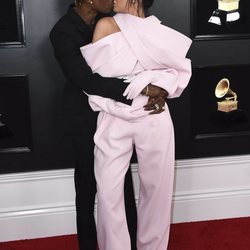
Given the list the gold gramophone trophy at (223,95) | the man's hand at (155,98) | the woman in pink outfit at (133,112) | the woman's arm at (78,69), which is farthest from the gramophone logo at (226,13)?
the woman's arm at (78,69)

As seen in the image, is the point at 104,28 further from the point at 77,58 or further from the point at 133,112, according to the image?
the point at 133,112

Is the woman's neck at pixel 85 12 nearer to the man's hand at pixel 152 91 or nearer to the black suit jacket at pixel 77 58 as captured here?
the black suit jacket at pixel 77 58

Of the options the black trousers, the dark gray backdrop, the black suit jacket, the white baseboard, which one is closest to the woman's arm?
the black suit jacket

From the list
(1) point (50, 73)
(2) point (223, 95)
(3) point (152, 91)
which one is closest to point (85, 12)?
(3) point (152, 91)

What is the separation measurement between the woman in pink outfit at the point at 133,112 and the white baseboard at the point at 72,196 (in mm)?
550

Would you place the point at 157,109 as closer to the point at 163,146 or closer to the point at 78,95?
the point at 163,146

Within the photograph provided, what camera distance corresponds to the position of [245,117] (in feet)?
7.82

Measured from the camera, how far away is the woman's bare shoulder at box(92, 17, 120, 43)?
1622mm

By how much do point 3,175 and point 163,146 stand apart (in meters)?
0.92

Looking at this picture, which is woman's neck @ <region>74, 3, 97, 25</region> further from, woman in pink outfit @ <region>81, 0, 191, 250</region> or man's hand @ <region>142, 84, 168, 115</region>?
man's hand @ <region>142, 84, 168, 115</region>

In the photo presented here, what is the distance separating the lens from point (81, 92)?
1.73m

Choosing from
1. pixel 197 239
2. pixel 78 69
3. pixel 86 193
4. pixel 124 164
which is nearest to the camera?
pixel 78 69

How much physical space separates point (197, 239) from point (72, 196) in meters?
0.69

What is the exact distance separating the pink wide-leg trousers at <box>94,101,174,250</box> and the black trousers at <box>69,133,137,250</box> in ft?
0.25
